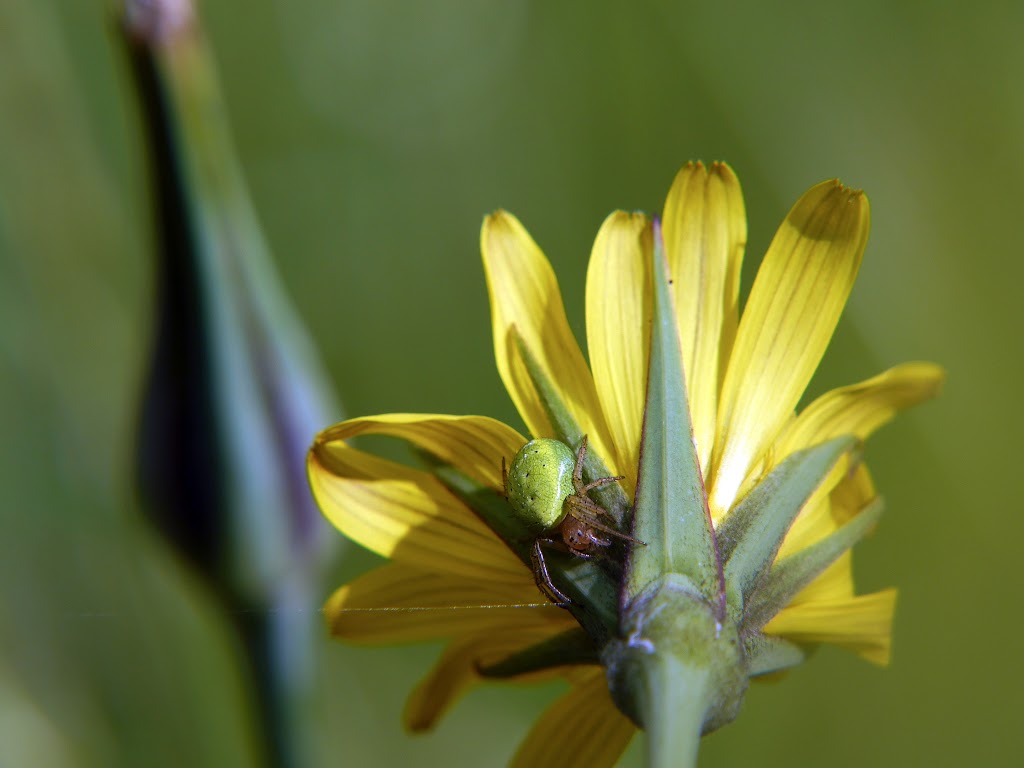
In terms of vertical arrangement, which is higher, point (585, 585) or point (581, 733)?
point (585, 585)

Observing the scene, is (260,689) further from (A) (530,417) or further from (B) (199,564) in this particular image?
(A) (530,417)

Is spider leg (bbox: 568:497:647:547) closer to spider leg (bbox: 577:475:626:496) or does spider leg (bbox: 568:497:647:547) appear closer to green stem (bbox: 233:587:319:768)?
spider leg (bbox: 577:475:626:496)

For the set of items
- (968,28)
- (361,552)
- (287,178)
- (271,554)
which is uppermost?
(287,178)

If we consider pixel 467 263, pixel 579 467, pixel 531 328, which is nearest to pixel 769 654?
pixel 579 467

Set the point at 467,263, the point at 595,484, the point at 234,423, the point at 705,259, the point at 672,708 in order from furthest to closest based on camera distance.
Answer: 1. the point at 467,263
2. the point at 234,423
3. the point at 705,259
4. the point at 595,484
5. the point at 672,708

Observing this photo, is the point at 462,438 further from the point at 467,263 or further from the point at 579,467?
the point at 467,263

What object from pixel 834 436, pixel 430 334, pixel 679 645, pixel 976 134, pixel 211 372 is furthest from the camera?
pixel 430 334

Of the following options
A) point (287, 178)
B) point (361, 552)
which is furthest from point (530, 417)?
point (287, 178)
